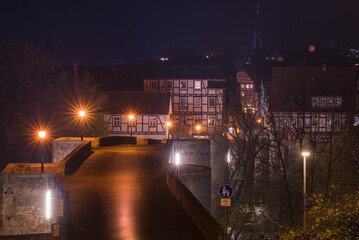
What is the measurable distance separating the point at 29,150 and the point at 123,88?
64.9 feet

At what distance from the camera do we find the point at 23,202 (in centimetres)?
1816

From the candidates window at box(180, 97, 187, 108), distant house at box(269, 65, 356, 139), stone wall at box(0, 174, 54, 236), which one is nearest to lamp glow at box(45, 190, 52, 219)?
stone wall at box(0, 174, 54, 236)

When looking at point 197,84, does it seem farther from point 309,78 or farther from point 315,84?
point 315,84

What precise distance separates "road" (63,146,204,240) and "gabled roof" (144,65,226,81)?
2923 centimetres

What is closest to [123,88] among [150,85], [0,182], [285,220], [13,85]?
[150,85]

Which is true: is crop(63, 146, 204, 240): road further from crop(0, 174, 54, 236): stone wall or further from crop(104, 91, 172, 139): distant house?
crop(104, 91, 172, 139): distant house

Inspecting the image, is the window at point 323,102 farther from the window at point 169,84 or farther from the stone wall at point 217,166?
the stone wall at point 217,166

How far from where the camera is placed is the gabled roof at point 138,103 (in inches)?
1860

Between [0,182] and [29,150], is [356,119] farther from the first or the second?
[0,182]

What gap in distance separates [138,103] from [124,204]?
3251 centimetres

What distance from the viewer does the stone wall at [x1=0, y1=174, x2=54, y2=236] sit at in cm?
1800

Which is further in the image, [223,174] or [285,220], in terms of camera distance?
[223,174]

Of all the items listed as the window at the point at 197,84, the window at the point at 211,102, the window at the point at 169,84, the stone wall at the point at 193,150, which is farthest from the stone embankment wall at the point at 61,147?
the window at the point at 197,84

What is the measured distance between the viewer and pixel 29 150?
39312 mm
